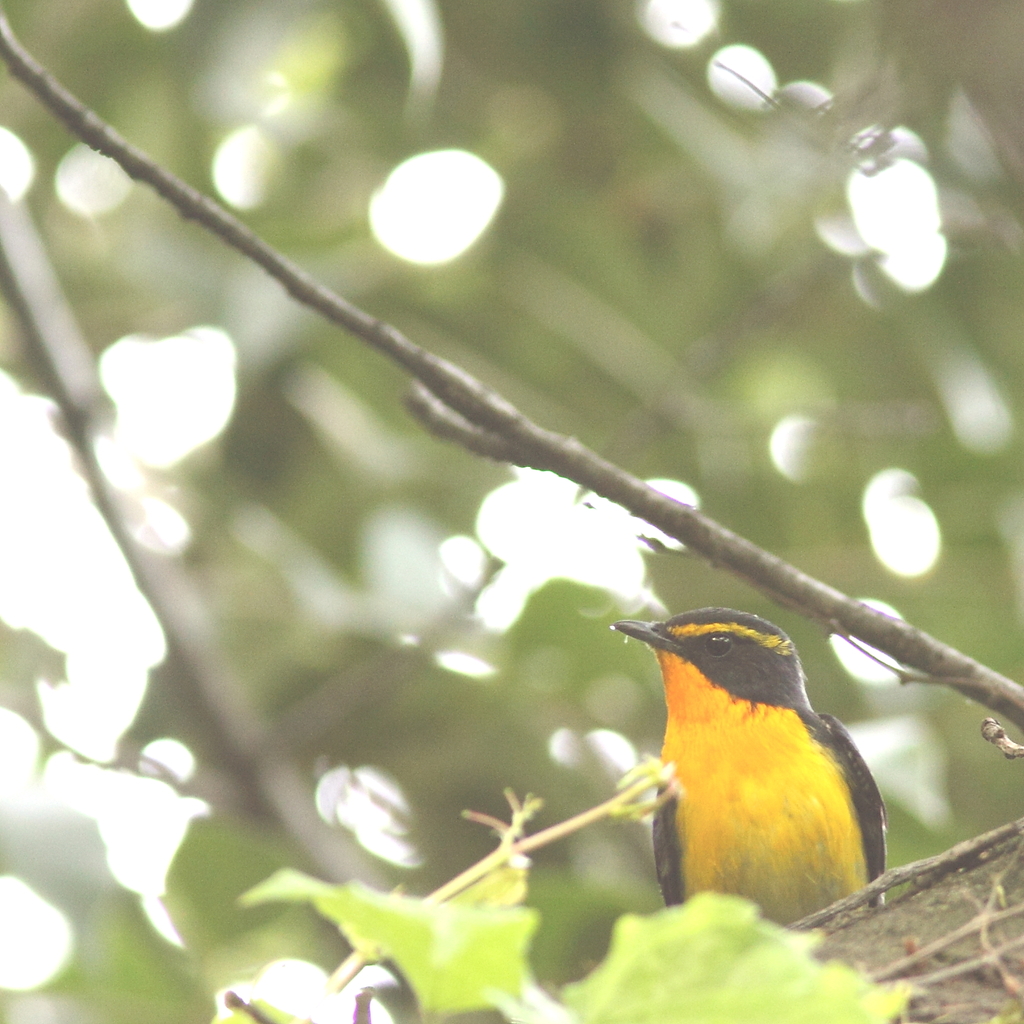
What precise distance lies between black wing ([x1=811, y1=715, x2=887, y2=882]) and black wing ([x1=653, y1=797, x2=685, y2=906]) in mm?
569

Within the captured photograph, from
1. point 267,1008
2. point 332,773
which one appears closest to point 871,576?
point 332,773

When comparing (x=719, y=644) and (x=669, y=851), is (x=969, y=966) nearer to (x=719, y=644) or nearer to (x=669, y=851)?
(x=669, y=851)

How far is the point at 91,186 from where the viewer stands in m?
7.72

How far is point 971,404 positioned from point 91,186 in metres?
4.76

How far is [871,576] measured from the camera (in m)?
6.99

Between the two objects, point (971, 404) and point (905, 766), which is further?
point (971, 404)

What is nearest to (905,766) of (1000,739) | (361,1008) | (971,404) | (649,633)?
(649,633)

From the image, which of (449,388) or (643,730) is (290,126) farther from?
(449,388)

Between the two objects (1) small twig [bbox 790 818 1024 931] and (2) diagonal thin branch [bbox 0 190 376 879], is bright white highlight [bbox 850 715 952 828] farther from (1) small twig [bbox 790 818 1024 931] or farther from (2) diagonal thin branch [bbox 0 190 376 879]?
(1) small twig [bbox 790 818 1024 931]

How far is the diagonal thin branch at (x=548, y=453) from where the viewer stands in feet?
8.30

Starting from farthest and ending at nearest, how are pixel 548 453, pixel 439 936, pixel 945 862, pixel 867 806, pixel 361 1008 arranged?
pixel 867 806 < pixel 548 453 < pixel 945 862 < pixel 361 1008 < pixel 439 936

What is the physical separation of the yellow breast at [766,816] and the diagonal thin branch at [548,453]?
5.91ft

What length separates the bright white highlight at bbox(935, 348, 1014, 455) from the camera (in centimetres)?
641

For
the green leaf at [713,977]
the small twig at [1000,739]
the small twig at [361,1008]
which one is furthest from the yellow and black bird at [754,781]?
the green leaf at [713,977]
